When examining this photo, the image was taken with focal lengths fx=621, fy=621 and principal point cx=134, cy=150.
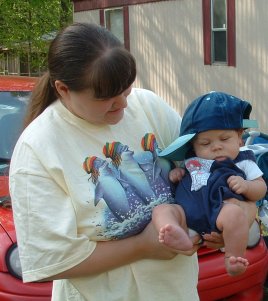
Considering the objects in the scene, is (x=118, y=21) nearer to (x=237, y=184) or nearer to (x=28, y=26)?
(x=28, y=26)

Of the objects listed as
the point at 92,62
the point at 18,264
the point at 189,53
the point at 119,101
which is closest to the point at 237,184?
the point at 119,101

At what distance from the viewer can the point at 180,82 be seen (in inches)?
537

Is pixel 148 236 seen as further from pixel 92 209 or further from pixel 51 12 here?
pixel 51 12

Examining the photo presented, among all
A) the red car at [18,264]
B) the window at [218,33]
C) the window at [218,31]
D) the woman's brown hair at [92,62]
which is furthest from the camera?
the window at [218,31]

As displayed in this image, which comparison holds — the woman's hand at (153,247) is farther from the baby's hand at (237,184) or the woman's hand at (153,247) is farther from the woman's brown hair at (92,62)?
the woman's brown hair at (92,62)

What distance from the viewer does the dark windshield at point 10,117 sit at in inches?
149

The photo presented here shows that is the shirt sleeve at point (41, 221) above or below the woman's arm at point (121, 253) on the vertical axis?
above

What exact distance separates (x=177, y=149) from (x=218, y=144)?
0.18m

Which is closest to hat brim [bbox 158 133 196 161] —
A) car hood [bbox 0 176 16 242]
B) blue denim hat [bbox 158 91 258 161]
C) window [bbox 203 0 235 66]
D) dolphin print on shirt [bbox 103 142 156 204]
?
A: blue denim hat [bbox 158 91 258 161]

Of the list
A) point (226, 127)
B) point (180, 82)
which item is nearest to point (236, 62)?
point (180, 82)

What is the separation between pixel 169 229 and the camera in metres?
1.84

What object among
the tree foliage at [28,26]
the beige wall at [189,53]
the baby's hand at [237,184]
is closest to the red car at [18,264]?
the baby's hand at [237,184]

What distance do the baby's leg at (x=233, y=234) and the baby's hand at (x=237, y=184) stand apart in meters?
0.08

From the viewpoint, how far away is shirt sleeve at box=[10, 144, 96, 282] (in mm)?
1794
